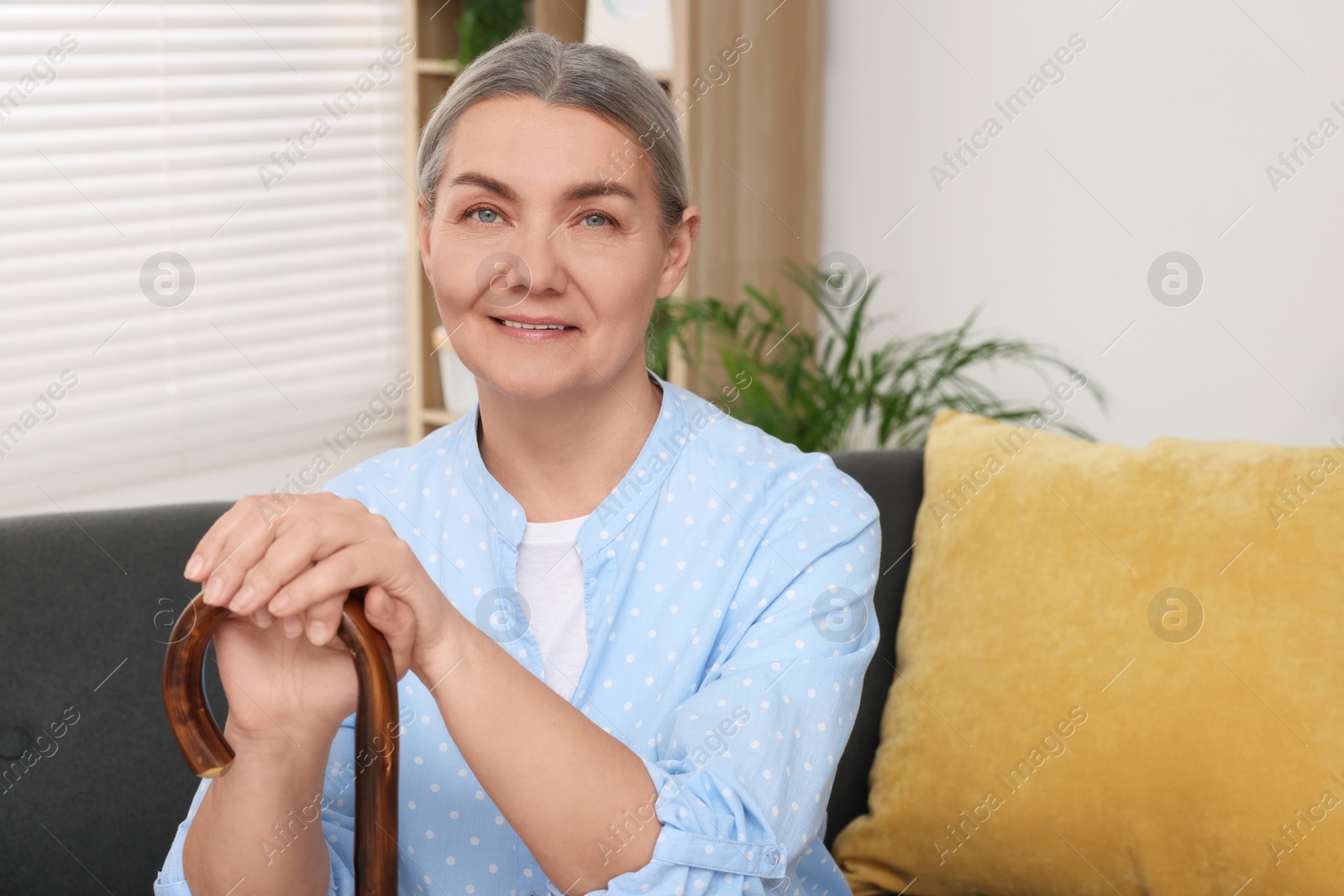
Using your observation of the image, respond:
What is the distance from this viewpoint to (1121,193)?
91.7 inches

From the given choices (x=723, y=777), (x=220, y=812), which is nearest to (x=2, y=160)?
(x=220, y=812)

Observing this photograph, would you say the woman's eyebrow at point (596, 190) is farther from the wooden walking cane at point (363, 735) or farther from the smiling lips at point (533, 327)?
the wooden walking cane at point (363, 735)

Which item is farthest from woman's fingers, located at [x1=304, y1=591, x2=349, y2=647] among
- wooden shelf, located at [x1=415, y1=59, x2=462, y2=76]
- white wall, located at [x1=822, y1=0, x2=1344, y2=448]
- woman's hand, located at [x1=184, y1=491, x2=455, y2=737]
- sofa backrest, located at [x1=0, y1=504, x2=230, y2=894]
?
wooden shelf, located at [x1=415, y1=59, x2=462, y2=76]

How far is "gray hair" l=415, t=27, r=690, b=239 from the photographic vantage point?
113 centimetres

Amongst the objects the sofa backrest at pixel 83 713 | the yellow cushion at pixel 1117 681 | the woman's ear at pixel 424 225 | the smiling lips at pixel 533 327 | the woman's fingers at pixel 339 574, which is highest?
the woman's ear at pixel 424 225

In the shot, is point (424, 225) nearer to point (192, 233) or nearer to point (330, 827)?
point (330, 827)

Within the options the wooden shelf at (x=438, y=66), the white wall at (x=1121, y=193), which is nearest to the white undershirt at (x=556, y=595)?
the white wall at (x=1121, y=193)

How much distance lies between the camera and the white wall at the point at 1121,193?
2141 millimetres

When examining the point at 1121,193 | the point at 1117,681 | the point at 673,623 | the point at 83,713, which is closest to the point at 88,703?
the point at 83,713

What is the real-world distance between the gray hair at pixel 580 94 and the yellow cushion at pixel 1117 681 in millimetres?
568

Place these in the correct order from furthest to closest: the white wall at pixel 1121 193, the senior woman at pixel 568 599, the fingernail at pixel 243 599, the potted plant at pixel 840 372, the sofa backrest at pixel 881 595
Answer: the potted plant at pixel 840 372
the white wall at pixel 1121 193
the sofa backrest at pixel 881 595
the senior woman at pixel 568 599
the fingernail at pixel 243 599

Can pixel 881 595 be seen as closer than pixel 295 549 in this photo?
No

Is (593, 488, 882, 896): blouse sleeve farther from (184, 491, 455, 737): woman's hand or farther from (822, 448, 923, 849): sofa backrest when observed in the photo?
(822, 448, 923, 849): sofa backrest

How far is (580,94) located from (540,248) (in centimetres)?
15
